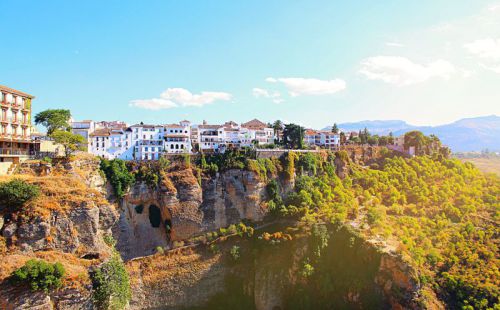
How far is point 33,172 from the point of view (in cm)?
3866

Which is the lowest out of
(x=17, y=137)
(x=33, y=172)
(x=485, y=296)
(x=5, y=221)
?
(x=485, y=296)

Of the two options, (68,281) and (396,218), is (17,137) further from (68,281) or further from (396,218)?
(396,218)

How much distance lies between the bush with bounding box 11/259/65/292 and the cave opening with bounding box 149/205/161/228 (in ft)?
59.4

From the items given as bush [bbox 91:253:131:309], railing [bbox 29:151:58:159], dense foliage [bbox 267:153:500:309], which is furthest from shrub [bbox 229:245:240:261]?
railing [bbox 29:151:58:159]

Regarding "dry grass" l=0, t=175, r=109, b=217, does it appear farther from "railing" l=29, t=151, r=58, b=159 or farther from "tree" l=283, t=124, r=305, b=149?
"tree" l=283, t=124, r=305, b=149

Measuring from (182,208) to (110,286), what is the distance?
15552mm

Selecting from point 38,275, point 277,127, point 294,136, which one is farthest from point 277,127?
point 38,275

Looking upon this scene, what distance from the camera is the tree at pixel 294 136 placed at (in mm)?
61031

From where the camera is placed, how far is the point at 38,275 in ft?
91.0

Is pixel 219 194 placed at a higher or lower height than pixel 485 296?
higher

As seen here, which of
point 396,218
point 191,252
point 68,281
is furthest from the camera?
point 396,218

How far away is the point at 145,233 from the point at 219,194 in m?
10.3

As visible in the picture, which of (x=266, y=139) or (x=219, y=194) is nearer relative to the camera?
(x=219, y=194)

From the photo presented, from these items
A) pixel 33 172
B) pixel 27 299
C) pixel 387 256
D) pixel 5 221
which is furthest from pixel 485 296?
pixel 33 172
